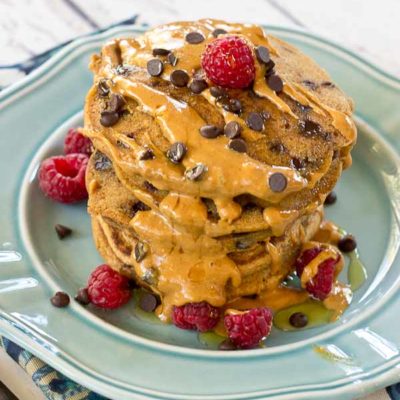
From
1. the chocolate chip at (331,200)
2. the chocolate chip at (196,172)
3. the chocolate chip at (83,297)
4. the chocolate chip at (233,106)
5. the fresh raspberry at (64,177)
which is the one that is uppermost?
the chocolate chip at (233,106)

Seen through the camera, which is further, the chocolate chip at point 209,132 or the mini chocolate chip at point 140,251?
the mini chocolate chip at point 140,251

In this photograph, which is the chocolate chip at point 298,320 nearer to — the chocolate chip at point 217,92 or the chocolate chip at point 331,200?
the chocolate chip at point 331,200

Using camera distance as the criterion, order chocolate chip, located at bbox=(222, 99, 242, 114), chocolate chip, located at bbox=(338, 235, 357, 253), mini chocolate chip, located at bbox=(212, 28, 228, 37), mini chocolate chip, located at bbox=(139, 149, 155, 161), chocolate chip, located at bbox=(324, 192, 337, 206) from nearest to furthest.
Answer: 1. mini chocolate chip, located at bbox=(139, 149, 155, 161)
2. chocolate chip, located at bbox=(222, 99, 242, 114)
3. mini chocolate chip, located at bbox=(212, 28, 228, 37)
4. chocolate chip, located at bbox=(338, 235, 357, 253)
5. chocolate chip, located at bbox=(324, 192, 337, 206)

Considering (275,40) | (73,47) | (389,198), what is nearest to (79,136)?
(73,47)

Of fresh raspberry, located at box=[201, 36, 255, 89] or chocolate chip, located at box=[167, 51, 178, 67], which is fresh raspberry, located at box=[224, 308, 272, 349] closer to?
fresh raspberry, located at box=[201, 36, 255, 89]

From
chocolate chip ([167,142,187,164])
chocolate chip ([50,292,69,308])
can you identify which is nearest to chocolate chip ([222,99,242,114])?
chocolate chip ([167,142,187,164])

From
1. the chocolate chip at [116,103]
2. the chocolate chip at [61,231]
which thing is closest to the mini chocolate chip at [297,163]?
the chocolate chip at [116,103]

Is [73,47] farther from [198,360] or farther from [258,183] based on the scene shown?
[198,360]

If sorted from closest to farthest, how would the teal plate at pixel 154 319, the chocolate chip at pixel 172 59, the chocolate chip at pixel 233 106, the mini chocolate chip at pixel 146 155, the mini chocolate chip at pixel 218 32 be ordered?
the teal plate at pixel 154 319
the mini chocolate chip at pixel 146 155
the chocolate chip at pixel 233 106
the chocolate chip at pixel 172 59
the mini chocolate chip at pixel 218 32
